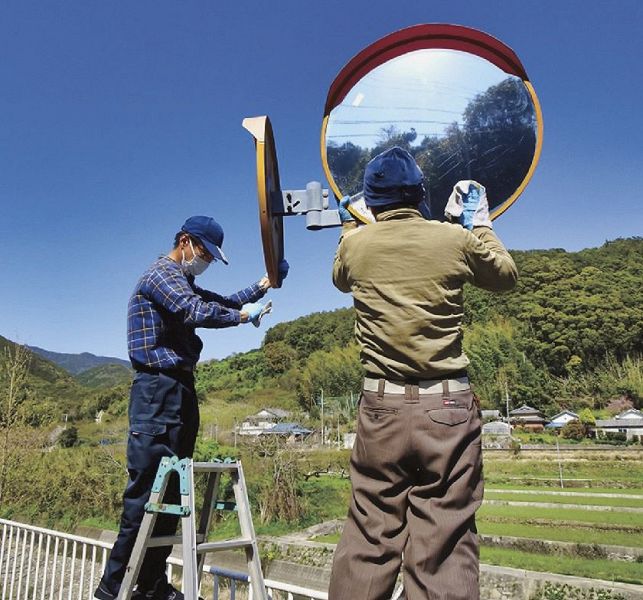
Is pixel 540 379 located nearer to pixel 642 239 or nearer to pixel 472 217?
pixel 642 239

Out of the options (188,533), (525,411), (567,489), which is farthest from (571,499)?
(525,411)

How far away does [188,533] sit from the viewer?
1745 mm

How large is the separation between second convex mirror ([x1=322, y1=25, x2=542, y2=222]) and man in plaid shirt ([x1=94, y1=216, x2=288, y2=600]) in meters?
0.70

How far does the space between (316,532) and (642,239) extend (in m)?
66.6

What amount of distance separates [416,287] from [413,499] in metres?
0.56

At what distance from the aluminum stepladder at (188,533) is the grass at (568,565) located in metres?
8.27

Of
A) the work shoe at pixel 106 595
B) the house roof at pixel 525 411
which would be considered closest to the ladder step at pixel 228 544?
the work shoe at pixel 106 595

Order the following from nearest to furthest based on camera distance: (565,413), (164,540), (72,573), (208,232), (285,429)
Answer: (164,540)
(208,232)
(72,573)
(285,429)
(565,413)

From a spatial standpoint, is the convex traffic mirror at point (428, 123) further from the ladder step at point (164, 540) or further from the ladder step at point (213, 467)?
the ladder step at point (164, 540)

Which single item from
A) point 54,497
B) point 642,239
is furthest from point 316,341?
point 54,497

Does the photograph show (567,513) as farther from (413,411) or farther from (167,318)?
(413,411)

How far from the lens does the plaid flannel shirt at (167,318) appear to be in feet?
6.64

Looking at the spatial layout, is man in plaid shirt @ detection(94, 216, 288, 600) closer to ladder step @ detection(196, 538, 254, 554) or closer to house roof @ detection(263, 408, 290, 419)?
ladder step @ detection(196, 538, 254, 554)

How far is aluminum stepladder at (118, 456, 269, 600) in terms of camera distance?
1708 millimetres
